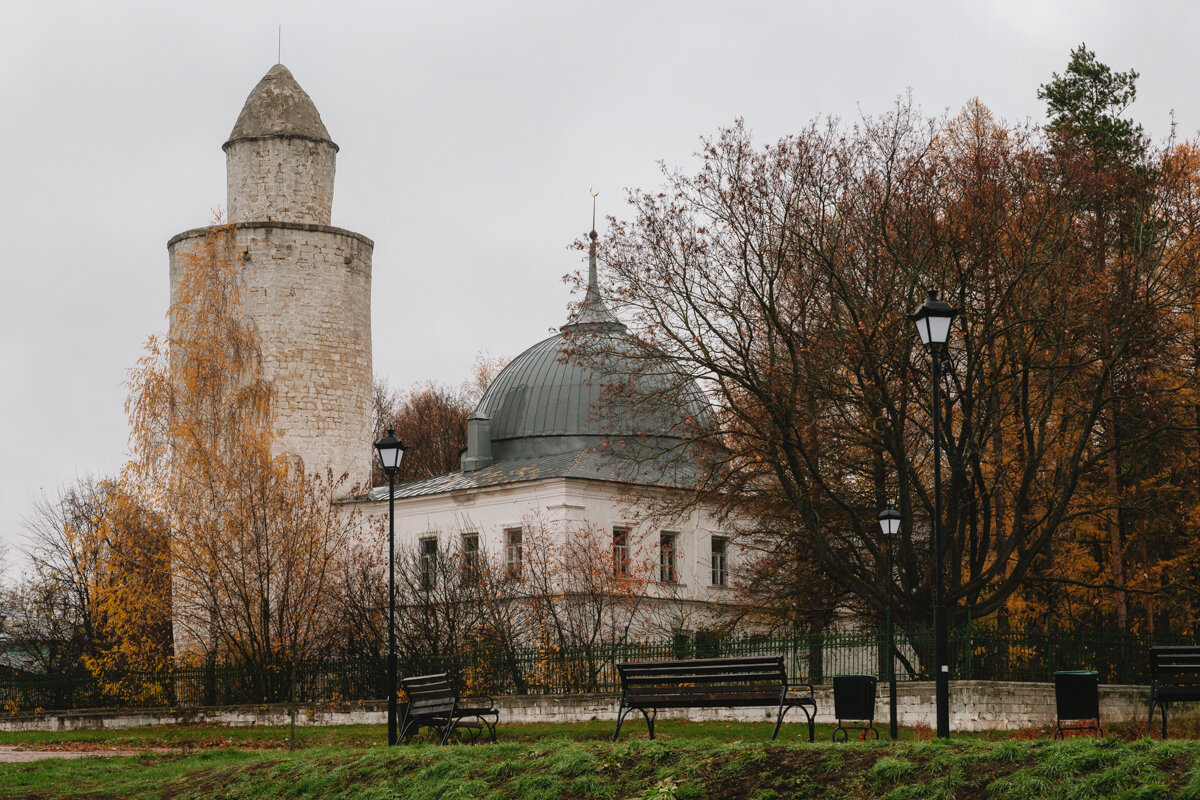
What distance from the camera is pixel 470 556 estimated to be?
38.1m

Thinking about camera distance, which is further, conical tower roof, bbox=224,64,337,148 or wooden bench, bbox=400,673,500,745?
conical tower roof, bbox=224,64,337,148

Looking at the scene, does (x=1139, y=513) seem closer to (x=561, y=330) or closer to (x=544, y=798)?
(x=561, y=330)

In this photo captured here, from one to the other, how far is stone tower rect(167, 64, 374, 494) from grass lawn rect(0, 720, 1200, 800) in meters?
26.0

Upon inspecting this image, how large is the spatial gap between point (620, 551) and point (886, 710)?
21.0 metres

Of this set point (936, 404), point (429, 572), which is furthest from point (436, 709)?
point (429, 572)

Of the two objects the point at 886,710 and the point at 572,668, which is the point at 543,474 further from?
the point at 886,710

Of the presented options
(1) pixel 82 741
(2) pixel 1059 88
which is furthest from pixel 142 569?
(2) pixel 1059 88

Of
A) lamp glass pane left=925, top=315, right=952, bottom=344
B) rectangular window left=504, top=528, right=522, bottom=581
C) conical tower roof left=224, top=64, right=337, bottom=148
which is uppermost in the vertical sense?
conical tower roof left=224, top=64, right=337, bottom=148

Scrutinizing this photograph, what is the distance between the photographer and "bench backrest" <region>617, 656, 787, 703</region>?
15.6m

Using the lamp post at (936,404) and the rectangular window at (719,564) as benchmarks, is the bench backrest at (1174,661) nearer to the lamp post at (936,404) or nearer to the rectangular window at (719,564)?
the lamp post at (936,404)

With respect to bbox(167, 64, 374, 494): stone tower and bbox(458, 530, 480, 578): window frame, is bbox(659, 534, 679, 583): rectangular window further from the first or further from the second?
bbox(167, 64, 374, 494): stone tower

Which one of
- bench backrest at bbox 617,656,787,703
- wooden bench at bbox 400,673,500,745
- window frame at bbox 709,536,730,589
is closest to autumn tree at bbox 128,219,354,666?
window frame at bbox 709,536,730,589

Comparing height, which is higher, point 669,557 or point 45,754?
point 669,557

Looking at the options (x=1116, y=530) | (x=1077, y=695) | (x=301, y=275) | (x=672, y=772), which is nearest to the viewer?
(x=672, y=772)
